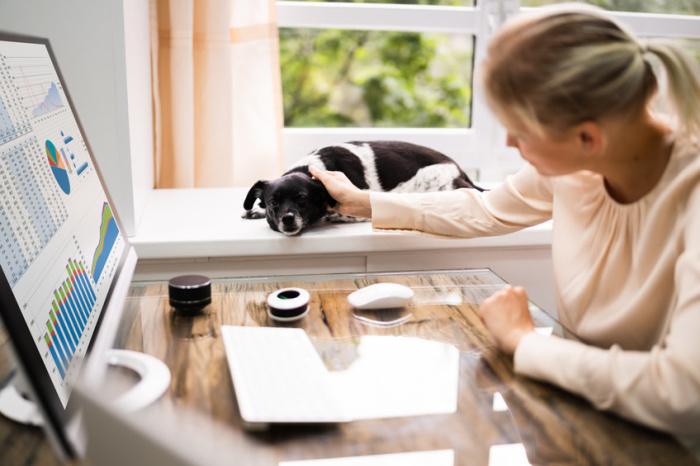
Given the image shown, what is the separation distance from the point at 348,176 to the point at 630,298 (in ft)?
2.51

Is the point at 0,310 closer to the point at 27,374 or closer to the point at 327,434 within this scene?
the point at 27,374

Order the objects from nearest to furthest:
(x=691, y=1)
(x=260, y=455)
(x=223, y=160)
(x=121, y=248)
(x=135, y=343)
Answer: (x=260, y=455) → (x=135, y=343) → (x=121, y=248) → (x=223, y=160) → (x=691, y=1)

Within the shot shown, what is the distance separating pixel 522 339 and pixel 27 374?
0.64 meters

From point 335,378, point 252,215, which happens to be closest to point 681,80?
point 335,378

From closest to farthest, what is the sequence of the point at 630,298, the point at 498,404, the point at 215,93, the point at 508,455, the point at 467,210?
1. the point at 508,455
2. the point at 498,404
3. the point at 630,298
4. the point at 467,210
5. the point at 215,93

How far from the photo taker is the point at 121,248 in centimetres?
105

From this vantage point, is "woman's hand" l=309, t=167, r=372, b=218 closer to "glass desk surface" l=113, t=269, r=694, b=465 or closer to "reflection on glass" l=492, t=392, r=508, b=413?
"glass desk surface" l=113, t=269, r=694, b=465

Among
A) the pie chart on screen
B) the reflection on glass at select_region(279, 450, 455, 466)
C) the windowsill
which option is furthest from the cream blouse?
the pie chart on screen

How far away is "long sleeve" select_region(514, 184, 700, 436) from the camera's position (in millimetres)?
704

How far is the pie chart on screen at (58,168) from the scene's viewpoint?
0.79m

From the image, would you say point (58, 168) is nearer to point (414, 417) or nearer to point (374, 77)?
point (414, 417)

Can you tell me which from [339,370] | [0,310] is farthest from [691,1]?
[0,310]

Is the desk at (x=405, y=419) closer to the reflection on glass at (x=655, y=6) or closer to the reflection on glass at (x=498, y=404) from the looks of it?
the reflection on glass at (x=498, y=404)

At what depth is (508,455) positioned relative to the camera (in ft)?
2.28
